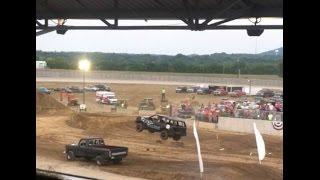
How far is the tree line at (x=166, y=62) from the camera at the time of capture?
6.85m

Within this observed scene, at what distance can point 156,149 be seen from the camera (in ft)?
30.5

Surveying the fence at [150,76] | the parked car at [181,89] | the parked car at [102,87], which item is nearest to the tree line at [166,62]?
the fence at [150,76]

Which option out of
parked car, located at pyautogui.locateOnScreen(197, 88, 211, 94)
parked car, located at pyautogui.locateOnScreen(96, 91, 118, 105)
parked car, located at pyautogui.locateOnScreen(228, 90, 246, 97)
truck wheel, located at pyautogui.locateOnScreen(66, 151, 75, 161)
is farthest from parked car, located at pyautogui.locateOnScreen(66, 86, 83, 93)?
parked car, located at pyautogui.locateOnScreen(228, 90, 246, 97)

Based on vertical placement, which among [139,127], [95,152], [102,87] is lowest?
[95,152]

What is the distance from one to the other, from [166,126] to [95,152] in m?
1.86

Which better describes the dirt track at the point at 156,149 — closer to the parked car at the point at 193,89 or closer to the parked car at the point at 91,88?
the parked car at the point at 91,88

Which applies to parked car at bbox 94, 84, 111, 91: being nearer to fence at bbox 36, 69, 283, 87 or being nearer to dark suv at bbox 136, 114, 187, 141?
fence at bbox 36, 69, 283, 87

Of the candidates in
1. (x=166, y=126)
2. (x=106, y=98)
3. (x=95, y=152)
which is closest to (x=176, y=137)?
(x=166, y=126)

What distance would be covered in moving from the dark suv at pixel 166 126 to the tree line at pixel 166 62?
3.74 feet

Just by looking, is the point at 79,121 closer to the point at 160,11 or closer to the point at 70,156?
the point at 70,156

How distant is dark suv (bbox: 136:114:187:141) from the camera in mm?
9141

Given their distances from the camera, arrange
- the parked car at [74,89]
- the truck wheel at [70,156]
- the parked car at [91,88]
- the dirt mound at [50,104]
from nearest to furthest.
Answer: the truck wheel at [70,156] < the dirt mound at [50,104] < the parked car at [91,88] < the parked car at [74,89]
